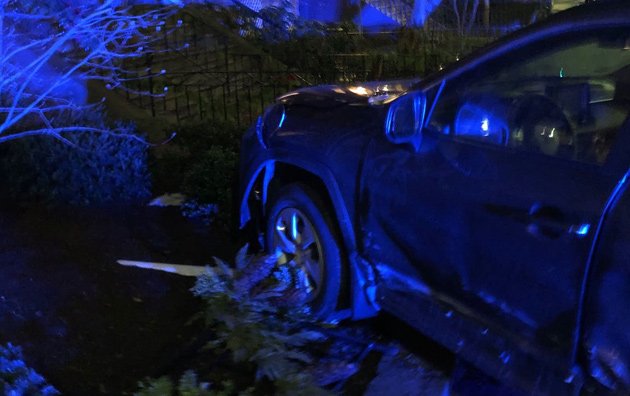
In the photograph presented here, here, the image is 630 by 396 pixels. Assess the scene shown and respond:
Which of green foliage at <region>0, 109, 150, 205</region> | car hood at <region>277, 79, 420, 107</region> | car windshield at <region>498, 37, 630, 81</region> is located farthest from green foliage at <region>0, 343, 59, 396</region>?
green foliage at <region>0, 109, 150, 205</region>

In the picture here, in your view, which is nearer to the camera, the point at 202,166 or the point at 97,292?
the point at 97,292

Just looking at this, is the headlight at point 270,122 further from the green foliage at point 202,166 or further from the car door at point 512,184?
the green foliage at point 202,166

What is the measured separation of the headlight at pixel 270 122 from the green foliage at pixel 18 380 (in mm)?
1960

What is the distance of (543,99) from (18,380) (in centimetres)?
270

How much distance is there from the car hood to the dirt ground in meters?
1.34

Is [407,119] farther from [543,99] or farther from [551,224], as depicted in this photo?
[551,224]

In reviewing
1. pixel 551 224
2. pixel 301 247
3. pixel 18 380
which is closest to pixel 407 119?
pixel 551 224

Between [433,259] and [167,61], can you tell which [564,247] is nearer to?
[433,259]

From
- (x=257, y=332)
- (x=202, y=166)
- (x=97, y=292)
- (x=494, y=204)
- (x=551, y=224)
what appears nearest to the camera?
(x=551, y=224)

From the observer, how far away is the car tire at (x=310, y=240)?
377 centimetres

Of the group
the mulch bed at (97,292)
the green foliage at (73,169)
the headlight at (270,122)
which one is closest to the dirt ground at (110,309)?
the mulch bed at (97,292)

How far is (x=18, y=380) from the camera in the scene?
2.96 metres

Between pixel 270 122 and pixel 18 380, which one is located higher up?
pixel 270 122

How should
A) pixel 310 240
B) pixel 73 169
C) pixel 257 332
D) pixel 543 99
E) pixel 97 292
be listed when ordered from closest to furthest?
pixel 543 99 → pixel 257 332 → pixel 310 240 → pixel 97 292 → pixel 73 169
